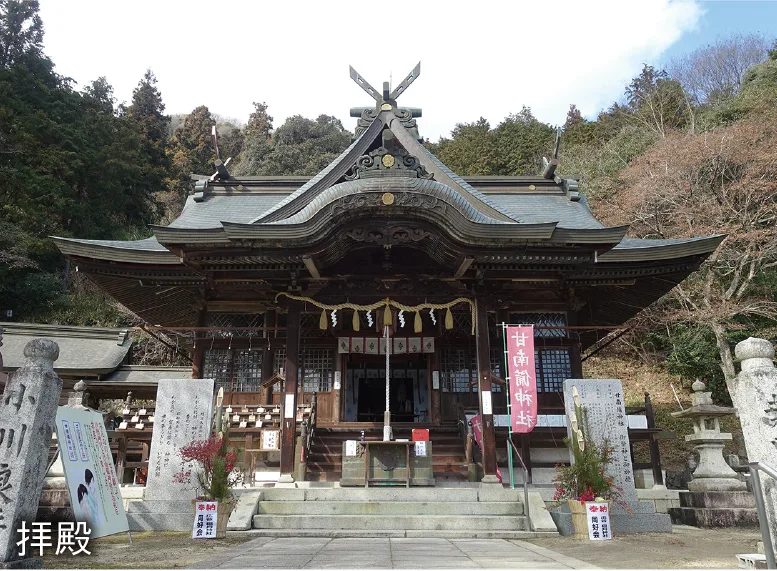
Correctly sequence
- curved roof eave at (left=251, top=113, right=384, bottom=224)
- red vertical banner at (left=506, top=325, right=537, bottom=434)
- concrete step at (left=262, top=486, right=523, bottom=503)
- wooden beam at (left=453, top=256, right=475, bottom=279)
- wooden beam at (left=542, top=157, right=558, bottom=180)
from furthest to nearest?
wooden beam at (left=542, top=157, right=558, bottom=180) < curved roof eave at (left=251, top=113, right=384, bottom=224) < wooden beam at (left=453, top=256, right=475, bottom=279) < red vertical banner at (left=506, top=325, right=537, bottom=434) < concrete step at (left=262, top=486, right=523, bottom=503)

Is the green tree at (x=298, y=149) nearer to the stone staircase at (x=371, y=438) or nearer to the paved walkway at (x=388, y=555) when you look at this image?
the stone staircase at (x=371, y=438)

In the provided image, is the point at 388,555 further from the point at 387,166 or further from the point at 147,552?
the point at 387,166

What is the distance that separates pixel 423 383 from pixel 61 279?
77.6 ft

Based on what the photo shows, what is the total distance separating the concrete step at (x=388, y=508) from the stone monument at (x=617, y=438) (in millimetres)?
1646

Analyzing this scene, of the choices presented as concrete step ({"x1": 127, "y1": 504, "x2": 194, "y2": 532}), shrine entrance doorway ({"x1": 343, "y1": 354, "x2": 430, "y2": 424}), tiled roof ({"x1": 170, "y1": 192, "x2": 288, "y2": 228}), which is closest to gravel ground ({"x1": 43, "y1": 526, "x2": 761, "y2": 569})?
concrete step ({"x1": 127, "y1": 504, "x2": 194, "y2": 532})

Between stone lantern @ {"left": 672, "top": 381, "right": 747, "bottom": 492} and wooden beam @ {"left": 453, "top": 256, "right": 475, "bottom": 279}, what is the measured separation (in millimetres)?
5090

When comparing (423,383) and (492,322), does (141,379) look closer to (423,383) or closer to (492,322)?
(423,383)

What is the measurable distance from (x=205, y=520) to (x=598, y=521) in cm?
524

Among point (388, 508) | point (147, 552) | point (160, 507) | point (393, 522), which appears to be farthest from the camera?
point (388, 508)

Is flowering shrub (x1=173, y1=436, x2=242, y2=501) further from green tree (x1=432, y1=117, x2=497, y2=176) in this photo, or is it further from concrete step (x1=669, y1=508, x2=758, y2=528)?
green tree (x1=432, y1=117, x2=497, y2=176)

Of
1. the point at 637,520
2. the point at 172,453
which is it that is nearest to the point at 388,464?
the point at 172,453

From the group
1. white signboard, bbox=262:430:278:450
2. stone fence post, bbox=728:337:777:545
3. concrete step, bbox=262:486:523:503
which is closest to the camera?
stone fence post, bbox=728:337:777:545

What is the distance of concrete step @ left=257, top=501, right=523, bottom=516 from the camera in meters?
8.29

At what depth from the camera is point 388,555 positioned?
18.6 feet
